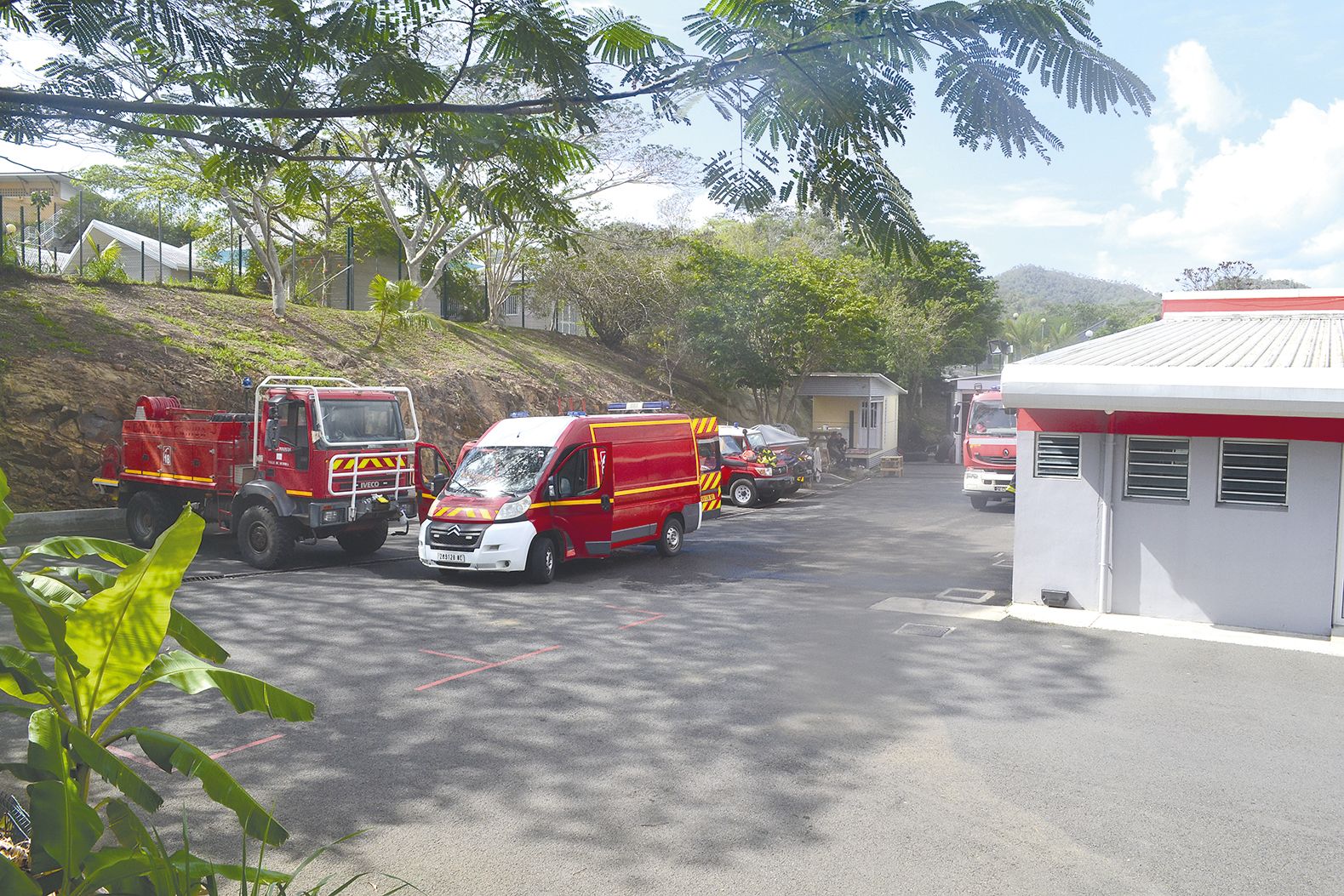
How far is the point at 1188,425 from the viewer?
11.9m

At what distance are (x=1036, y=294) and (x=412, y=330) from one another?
6135 inches

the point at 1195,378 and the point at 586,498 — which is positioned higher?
the point at 1195,378

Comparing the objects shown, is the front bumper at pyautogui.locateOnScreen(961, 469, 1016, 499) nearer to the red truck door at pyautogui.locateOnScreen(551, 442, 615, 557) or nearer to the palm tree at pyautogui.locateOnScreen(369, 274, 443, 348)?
the red truck door at pyautogui.locateOnScreen(551, 442, 615, 557)

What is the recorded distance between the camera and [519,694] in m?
8.53

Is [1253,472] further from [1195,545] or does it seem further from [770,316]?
[770,316]

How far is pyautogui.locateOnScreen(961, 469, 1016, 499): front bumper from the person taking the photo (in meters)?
23.7

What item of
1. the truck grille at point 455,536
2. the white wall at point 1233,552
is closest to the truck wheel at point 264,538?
the truck grille at point 455,536

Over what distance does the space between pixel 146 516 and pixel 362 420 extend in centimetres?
388

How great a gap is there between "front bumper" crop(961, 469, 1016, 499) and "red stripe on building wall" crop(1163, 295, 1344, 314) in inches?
216

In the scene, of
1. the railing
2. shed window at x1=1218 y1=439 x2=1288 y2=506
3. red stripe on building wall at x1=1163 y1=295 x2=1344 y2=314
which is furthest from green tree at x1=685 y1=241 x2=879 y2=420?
shed window at x1=1218 y1=439 x2=1288 y2=506

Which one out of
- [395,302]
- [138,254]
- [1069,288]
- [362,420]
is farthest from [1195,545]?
[1069,288]

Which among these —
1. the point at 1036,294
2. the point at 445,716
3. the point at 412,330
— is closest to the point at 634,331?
the point at 412,330

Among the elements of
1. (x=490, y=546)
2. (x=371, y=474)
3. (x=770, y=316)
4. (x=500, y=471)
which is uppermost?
(x=770, y=316)

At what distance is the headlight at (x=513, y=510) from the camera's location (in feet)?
45.2
